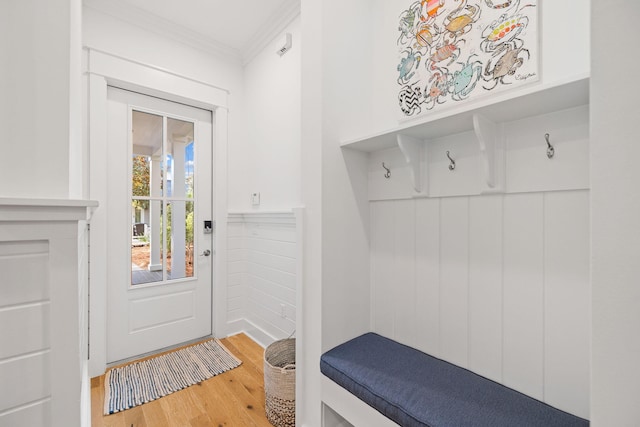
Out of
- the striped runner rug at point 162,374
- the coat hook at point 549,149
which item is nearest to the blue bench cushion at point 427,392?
the coat hook at point 549,149

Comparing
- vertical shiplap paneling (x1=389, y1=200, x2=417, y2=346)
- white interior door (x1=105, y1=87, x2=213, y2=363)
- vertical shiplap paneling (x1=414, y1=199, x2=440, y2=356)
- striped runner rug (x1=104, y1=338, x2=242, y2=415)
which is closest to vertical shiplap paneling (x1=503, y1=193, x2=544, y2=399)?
vertical shiplap paneling (x1=414, y1=199, x2=440, y2=356)

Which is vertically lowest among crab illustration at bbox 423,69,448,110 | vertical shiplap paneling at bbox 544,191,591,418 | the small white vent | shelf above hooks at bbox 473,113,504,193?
vertical shiplap paneling at bbox 544,191,591,418

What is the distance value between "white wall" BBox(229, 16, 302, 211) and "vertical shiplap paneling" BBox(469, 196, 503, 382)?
1.25 m

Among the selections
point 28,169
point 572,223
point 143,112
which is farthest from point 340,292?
point 143,112

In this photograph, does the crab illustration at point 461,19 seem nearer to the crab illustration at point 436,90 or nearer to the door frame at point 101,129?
the crab illustration at point 436,90

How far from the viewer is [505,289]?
1.06 meters

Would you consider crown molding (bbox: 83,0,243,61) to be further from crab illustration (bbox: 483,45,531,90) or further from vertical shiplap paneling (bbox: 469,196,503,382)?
vertical shiplap paneling (bbox: 469,196,503,382)

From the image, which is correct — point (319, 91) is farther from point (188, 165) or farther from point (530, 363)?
point (188, 165)

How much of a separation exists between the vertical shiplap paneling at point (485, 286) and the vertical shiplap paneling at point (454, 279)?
0.8 inches

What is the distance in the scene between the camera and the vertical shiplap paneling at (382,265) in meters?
1.43

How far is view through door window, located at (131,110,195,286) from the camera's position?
7.46 ft

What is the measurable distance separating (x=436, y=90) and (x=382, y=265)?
87 centimetres

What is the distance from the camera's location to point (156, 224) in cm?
235

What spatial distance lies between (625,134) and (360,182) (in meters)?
1.03
